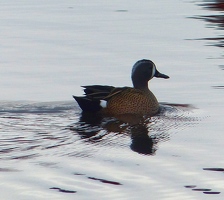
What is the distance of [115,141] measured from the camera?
9.95m

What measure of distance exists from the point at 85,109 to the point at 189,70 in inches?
113

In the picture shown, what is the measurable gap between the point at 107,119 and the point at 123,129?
0.84m

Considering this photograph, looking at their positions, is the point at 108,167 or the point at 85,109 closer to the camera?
the point at 108,167

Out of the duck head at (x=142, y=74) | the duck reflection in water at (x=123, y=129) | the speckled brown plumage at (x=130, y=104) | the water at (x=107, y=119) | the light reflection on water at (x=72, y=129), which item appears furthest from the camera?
the duck head at (x=142, y=74)

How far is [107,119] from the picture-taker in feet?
38.0

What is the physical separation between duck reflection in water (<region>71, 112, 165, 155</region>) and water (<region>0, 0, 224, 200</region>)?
1cm

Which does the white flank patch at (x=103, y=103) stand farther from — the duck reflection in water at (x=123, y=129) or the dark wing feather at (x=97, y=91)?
the duck reflection in water at (x=123, y=129)

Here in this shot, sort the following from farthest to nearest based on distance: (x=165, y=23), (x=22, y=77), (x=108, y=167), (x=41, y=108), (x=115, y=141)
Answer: (x=165, y=23)
(x=22, y=77)
(x=41, y=108)
(x=115, y=141)
(x=108, y=167)

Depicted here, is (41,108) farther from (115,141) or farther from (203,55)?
(203,55)

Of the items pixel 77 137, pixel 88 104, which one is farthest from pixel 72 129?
pixel 88 104

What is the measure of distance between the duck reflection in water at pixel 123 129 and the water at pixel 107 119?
Answer: 0.04 ft

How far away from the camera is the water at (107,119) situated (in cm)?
812

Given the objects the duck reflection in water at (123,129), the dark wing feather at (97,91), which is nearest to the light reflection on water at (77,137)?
the duck reflection in water at (123,129)

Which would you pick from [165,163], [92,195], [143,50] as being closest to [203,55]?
[143,50]
